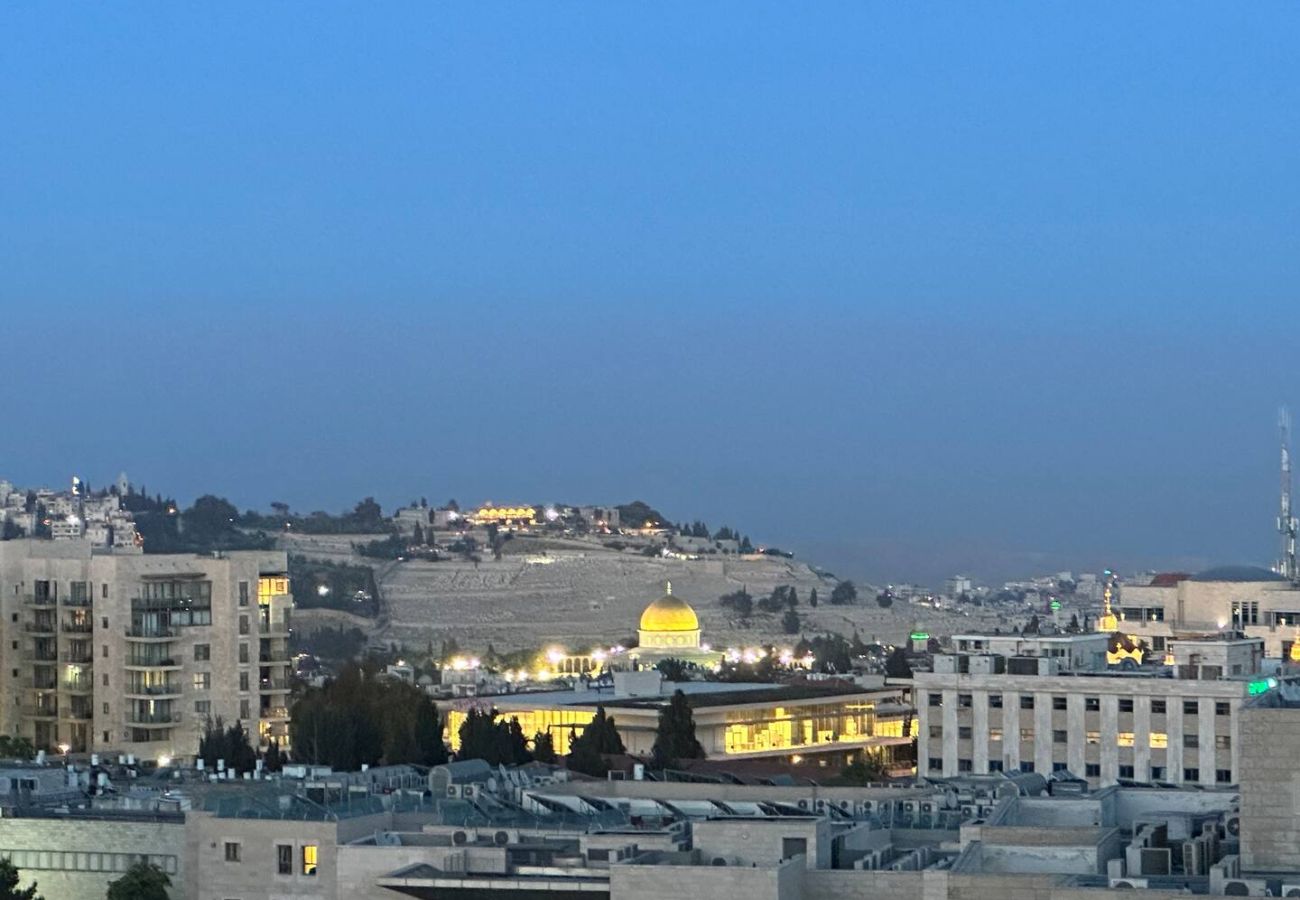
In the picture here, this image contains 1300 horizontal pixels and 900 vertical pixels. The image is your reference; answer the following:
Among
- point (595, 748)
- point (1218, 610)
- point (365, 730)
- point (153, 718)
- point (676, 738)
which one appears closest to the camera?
point (595, 748)

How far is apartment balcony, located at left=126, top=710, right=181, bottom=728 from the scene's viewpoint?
147250mm

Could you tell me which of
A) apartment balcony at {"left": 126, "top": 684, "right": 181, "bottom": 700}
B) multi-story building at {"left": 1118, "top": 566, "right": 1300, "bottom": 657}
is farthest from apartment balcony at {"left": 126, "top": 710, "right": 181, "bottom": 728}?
multi-story building at {"left": 1118, "top": 566, "right": 1300, "bottom": 657}

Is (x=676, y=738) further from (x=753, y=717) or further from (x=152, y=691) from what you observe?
(x=152, y=691)

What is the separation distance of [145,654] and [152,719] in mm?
2867

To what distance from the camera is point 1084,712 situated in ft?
422

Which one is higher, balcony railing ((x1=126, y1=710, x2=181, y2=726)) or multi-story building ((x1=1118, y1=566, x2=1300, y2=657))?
multi-story building ((x1=1118, y1=566, x2=1300, y2=657))

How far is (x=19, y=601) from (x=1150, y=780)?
56.3m

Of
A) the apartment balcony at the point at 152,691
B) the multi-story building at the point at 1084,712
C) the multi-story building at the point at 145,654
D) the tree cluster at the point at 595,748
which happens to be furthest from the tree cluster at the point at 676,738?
the apartment balcony at the point at 152,691

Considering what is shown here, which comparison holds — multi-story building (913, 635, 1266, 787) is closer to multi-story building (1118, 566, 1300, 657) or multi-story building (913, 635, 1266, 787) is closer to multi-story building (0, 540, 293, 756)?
multi-story building (1118, 566, 1300, 657)

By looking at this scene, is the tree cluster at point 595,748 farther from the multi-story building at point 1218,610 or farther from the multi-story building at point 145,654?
the multi-story building at point 1218,610

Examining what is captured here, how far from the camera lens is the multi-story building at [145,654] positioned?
147750mm

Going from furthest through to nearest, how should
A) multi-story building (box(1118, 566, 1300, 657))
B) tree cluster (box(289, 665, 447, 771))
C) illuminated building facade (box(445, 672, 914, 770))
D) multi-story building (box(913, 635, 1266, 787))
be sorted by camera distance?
multi-story building (box(1118, 566, 1300, 657))
illuminated building facade (box(445, 672, 914, 770))
tree cluster (box(289, 665, 447, 771))
multi-story building (box(913, 635, 1266, 787))

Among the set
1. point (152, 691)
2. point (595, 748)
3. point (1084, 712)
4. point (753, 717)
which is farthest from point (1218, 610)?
point (152, 691)

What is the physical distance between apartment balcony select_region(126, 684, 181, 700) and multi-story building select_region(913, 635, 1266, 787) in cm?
3351
